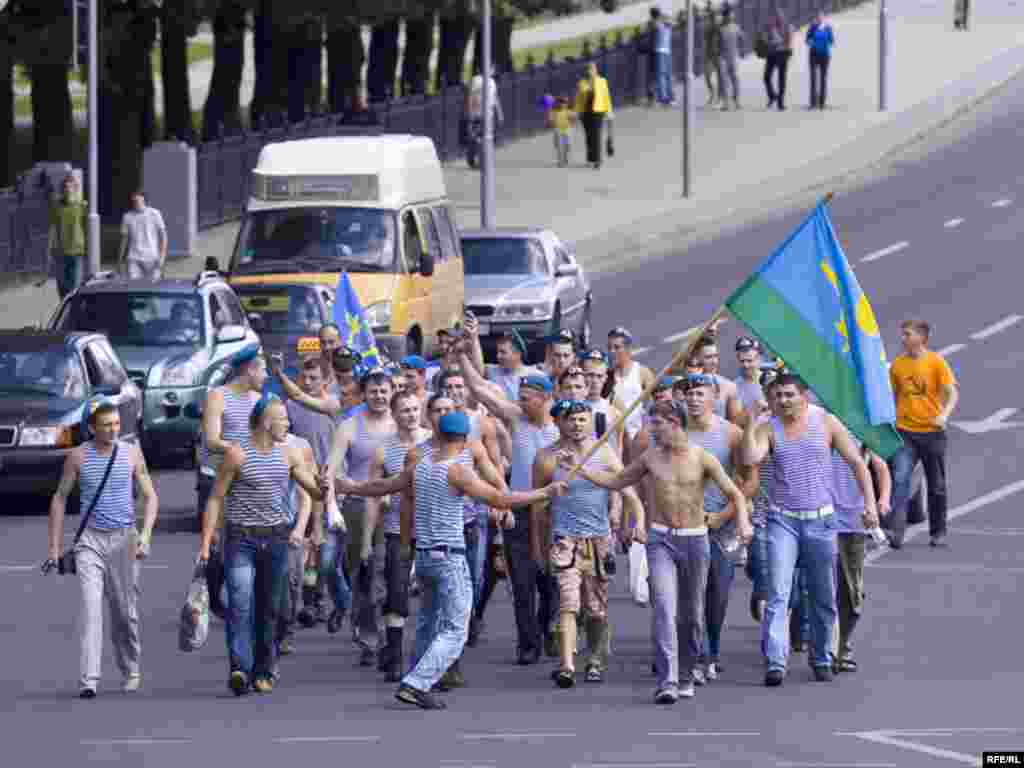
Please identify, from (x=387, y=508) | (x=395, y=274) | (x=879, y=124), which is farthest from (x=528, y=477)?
(x=879, y=124)

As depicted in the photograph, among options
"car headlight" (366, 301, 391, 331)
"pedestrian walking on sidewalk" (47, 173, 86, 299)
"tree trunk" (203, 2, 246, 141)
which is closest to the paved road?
"car headlight" (366, 301, 391, 331)

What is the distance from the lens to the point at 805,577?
53.9ft

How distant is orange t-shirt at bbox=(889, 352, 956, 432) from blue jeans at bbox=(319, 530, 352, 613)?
19.5 ft

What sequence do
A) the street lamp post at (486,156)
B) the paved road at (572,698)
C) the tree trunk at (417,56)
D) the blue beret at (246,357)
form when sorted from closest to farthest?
1. the paved road at (572,698)
2. the blue beret at (246,357)
3. the street lamp post at (486,156)
4. the tree trunk at (417,56)

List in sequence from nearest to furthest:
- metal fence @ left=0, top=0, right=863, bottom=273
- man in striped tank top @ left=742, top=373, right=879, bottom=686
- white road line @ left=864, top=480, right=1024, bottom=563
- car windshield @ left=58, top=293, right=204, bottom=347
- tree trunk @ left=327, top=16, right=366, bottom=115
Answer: man in striped tank top @ left=742, top=373, right=879, bottom=686 → white road line @ left=864, top=480, right=1024, bottom=563 → car windshield @ left=58, top=293, right=204, bottom=347 → metal fence @ left=0, top=0, right=863, bottom=273 → tree trunk @ left=327, top=16, right=366, bottom=115

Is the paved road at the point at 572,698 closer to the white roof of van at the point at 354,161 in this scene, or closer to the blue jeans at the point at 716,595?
the blue jeans at the point at 716,595

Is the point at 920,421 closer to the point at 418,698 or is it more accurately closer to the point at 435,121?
the point at 418,698

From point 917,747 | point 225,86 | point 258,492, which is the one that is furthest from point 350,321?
point 225,86

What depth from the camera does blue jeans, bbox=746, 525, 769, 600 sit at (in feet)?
56.9

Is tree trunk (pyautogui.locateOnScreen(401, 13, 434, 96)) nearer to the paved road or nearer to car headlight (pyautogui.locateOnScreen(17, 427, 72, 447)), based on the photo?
the paved road

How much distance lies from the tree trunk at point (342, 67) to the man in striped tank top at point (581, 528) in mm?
39035

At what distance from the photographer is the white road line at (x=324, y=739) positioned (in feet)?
46.2

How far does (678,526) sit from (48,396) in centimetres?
980

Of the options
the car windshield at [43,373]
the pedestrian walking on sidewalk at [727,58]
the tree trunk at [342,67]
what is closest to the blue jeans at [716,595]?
the car windshield at [43,373]
